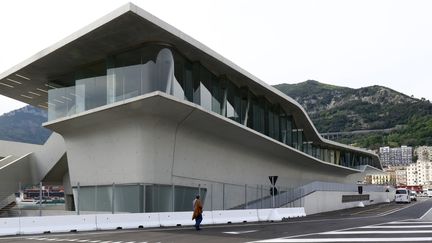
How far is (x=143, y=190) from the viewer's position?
2700 cm

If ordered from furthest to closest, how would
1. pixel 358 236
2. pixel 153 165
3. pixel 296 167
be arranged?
pixel 296 167 → pixel 153 165 → pixel 358 236

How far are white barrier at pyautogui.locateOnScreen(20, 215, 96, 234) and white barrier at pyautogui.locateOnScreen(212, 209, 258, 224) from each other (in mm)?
6806

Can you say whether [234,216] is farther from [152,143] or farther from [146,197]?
[152,143]

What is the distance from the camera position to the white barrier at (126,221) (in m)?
22.8

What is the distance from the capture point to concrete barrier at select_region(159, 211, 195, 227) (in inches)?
960

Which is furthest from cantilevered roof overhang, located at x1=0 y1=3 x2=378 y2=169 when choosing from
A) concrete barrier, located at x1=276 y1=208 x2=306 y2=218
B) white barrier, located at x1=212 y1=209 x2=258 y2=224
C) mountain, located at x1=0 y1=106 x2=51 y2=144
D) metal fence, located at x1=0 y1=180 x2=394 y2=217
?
mountain, located at x1=0 y1=106 x2=51 y2=144

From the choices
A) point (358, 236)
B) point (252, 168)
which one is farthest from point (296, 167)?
point (358, 236)

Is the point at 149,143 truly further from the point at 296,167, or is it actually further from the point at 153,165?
the point at 296,167

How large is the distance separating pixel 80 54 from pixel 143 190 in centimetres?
826

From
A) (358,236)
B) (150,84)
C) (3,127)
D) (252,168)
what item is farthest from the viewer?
(3,127)

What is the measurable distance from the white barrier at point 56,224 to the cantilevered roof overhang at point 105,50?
350 inches

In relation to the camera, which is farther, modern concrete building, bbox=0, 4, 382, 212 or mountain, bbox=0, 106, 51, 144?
mountain, bbox=0, 106, 51, 144

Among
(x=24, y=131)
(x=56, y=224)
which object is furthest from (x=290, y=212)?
(x=24, y=131)

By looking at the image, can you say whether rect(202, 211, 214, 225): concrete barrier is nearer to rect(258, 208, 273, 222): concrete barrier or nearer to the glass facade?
rect(258, 208, 273, 222): concrete barrier
